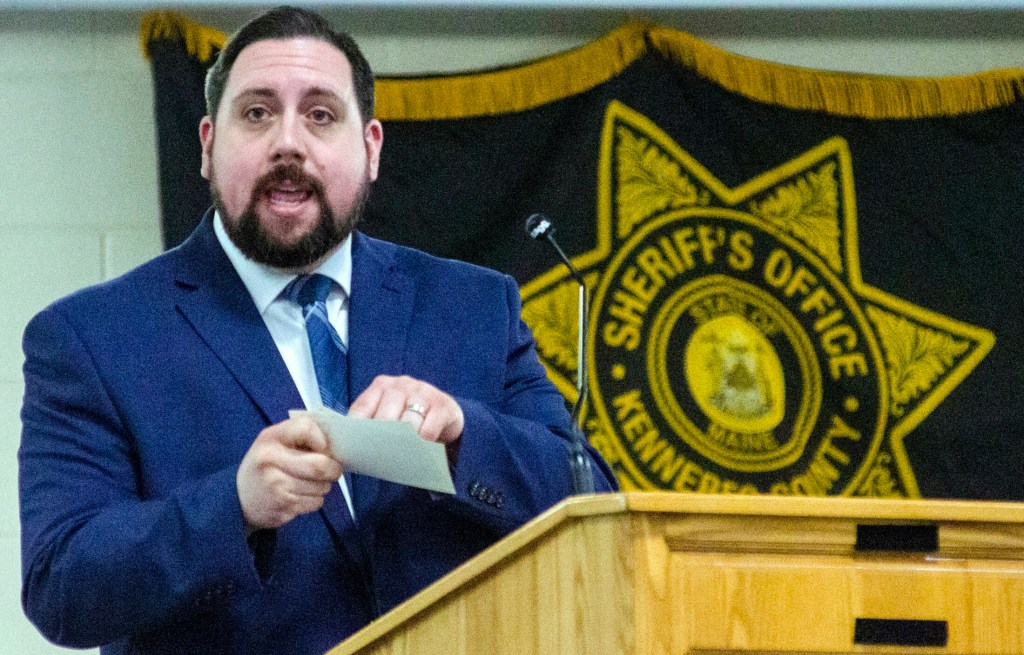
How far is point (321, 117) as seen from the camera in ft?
6.31

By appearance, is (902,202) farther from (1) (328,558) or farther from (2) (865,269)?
(1) (328,558)

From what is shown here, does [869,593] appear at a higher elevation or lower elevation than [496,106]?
lower

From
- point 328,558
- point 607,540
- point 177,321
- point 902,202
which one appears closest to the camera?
point 607,540

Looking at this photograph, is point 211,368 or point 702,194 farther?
point 702,194

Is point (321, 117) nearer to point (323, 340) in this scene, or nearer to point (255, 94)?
point (255, 94)

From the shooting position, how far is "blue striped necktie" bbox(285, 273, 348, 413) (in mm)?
1750

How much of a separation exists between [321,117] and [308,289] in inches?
9.8

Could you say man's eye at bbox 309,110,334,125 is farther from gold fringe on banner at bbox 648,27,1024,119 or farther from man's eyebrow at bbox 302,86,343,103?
gold fringe on banner at bbox 648,27,1024,119

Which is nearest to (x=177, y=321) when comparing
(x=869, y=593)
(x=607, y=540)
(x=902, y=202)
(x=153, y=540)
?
(x=153, y=540)

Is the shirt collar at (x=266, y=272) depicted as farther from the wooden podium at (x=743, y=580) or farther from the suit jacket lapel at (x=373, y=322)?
the wooden podium at (x=743, y=580)

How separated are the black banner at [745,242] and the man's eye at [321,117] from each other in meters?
1.12

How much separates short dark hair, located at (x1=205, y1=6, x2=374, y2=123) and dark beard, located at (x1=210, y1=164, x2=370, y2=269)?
0.15 metres

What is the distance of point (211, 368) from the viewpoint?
1.72 m

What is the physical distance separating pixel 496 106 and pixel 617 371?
631 mm
